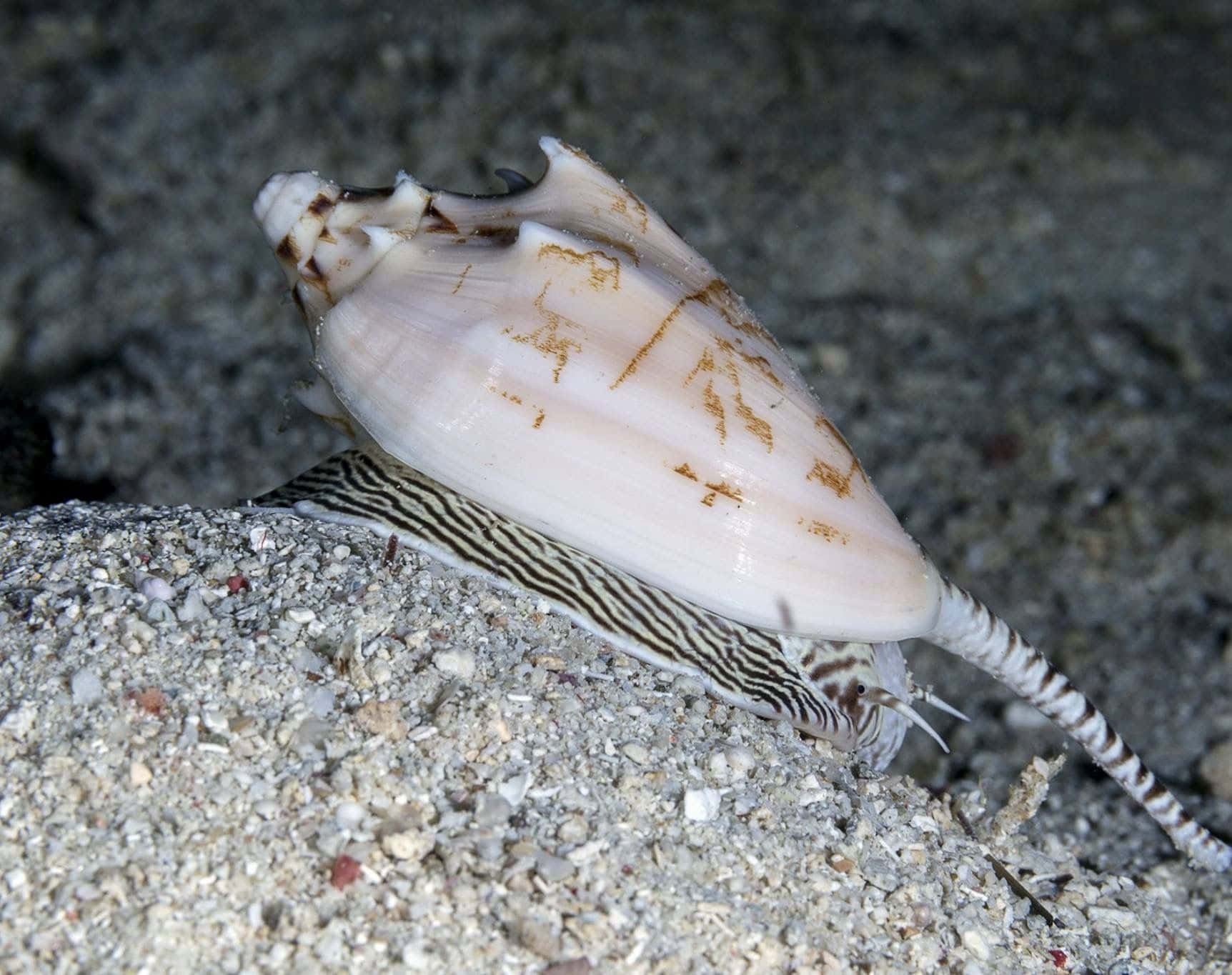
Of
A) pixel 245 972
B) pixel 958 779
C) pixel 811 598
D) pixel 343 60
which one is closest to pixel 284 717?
pixel 245 972

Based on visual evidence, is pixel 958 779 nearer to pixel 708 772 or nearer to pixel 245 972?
pixel 708 772

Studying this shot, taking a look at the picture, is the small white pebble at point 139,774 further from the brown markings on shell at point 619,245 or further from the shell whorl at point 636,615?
the brown markings on shell at point 619,245

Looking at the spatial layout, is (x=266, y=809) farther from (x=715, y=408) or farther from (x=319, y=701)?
(x=715, y=408)

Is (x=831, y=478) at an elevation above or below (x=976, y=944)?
above

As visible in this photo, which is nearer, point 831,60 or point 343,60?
point 343,60

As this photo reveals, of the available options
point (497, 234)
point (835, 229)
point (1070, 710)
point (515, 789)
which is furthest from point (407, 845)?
point (835, 229)

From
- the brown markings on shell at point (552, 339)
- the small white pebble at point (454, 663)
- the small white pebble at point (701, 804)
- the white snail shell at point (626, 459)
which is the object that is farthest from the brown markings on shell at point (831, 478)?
the small white pebble at point (454, 663)
